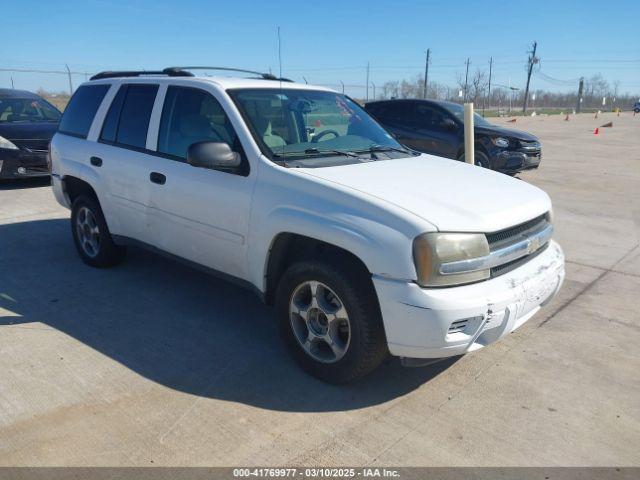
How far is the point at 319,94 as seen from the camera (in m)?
4.67

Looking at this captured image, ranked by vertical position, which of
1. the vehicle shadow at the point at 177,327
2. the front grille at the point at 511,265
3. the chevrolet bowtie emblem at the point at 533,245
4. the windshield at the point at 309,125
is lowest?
the vehicle shadow at the point at 177,327

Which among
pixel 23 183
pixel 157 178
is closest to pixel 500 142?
pixel 157 178

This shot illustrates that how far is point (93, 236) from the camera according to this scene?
541 centimetres

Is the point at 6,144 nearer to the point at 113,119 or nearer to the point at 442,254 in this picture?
the point at 113,119

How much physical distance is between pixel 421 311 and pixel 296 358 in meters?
1.07

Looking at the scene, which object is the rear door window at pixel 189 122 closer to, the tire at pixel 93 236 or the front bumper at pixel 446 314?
the tire at pixel 93 236

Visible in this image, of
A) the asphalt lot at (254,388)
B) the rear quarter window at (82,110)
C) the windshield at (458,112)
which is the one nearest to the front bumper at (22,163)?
the rear quarter window at (82,110)

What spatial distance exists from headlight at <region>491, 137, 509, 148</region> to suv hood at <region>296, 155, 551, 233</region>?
6.93 m

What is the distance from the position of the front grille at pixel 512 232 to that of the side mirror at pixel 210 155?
1.71m

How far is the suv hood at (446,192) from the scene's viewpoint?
3.05 metres

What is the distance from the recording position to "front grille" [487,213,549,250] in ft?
10.3

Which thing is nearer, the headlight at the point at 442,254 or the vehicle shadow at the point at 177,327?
the headlight at the point at 442,254

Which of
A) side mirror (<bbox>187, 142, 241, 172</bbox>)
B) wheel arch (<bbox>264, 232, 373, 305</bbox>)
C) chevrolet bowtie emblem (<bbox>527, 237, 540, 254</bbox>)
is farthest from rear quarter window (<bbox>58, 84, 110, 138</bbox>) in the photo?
chevrolet bowtie emblem (<bbox>527, 237, 540, 254</bbox>)

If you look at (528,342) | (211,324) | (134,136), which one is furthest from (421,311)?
(134,136)
